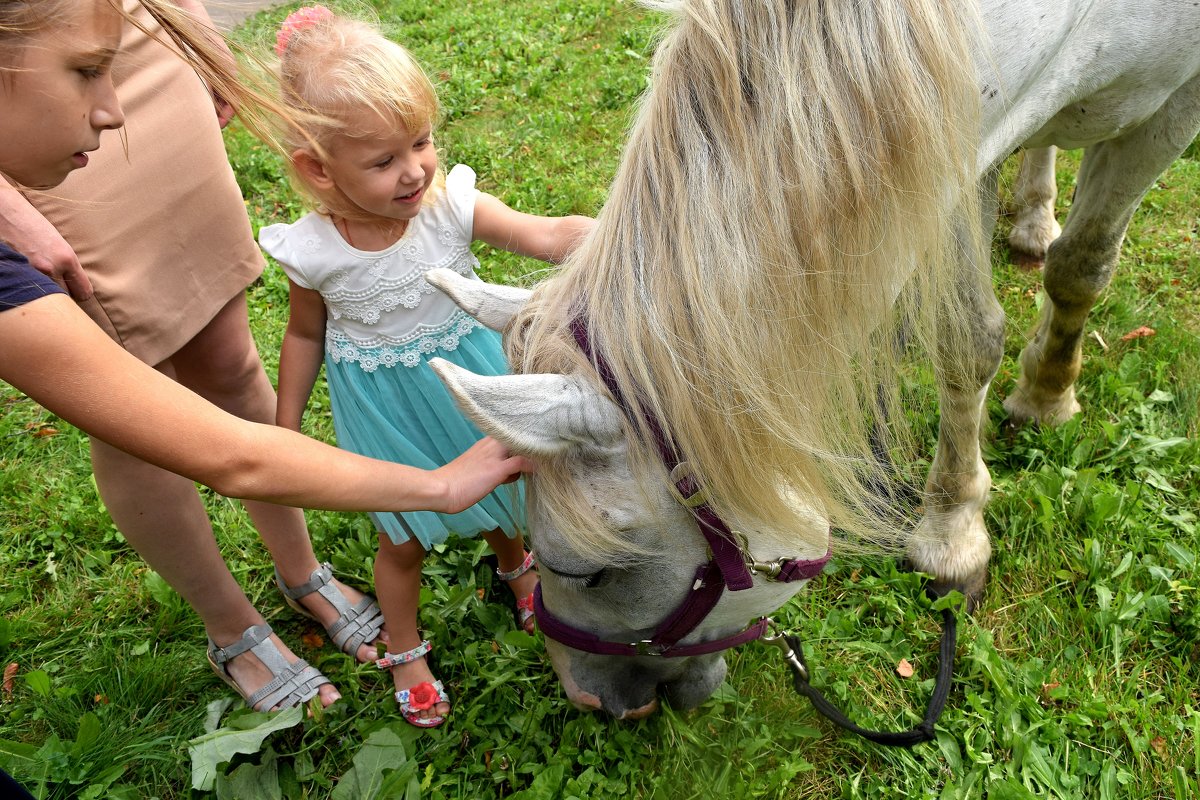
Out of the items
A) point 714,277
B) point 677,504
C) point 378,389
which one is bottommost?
point 378,389

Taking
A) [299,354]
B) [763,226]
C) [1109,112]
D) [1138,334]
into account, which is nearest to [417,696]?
[299,354]

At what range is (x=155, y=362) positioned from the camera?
1.95 m

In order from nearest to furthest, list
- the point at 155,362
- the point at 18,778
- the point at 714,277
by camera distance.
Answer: the point at 714,277
the point at 155,362
the point at 18,778

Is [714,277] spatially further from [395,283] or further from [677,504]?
[395,283]

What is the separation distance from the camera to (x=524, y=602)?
8.38 ft

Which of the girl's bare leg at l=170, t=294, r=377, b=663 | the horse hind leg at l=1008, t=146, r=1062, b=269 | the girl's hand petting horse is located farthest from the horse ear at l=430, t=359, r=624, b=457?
the horse hind leg at l=1008, t=146, r=1062, b=269

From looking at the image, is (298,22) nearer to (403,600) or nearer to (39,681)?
(403,600)

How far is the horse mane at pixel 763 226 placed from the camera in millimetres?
1345

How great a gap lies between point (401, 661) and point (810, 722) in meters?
1.12

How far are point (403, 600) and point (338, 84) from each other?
4.39ft

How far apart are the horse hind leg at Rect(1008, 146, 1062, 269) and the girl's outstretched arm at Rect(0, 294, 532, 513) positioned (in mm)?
3025

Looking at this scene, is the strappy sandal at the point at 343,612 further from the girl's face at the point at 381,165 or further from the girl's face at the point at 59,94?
the girl's face at the point at 59,94

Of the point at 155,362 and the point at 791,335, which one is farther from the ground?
the point at 791,335

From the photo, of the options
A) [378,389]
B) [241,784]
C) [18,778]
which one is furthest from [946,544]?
[18,778]
